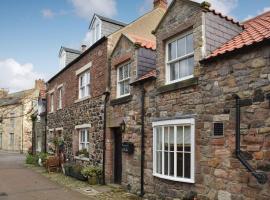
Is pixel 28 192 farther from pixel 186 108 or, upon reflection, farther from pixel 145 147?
pixel 186 108

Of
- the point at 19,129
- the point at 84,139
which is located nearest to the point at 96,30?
the point at 84,139

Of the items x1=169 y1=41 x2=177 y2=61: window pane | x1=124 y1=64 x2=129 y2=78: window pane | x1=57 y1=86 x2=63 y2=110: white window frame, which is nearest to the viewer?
x1=169 y1=41 x2=177 y2=61: window pane

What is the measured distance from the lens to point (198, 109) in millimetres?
8805

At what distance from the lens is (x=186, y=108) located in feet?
30.4

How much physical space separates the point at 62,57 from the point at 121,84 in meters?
11.6

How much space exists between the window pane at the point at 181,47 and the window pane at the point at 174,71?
345 millimetres

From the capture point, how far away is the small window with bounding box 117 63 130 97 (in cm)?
1308

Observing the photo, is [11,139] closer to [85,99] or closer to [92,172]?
[85,99]

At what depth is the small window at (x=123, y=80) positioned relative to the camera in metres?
13.1

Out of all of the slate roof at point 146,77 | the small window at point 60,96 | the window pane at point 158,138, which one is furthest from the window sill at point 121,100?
the small window at point 60,96

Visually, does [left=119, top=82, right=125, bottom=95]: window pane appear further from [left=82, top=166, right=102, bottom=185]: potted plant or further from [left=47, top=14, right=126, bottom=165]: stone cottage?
[left=82, top=166, right=102, bottom=185]: potted plant

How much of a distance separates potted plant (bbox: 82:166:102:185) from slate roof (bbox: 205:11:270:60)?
788cm

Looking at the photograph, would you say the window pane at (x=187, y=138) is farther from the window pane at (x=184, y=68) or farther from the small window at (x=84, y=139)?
the small window at (x=84, y=139)

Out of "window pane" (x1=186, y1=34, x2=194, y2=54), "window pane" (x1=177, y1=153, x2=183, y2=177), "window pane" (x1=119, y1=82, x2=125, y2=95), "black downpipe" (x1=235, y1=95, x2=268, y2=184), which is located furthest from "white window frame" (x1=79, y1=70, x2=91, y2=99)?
"black downpipe" (x1=235, y1=95, x2=268, y2=184)
